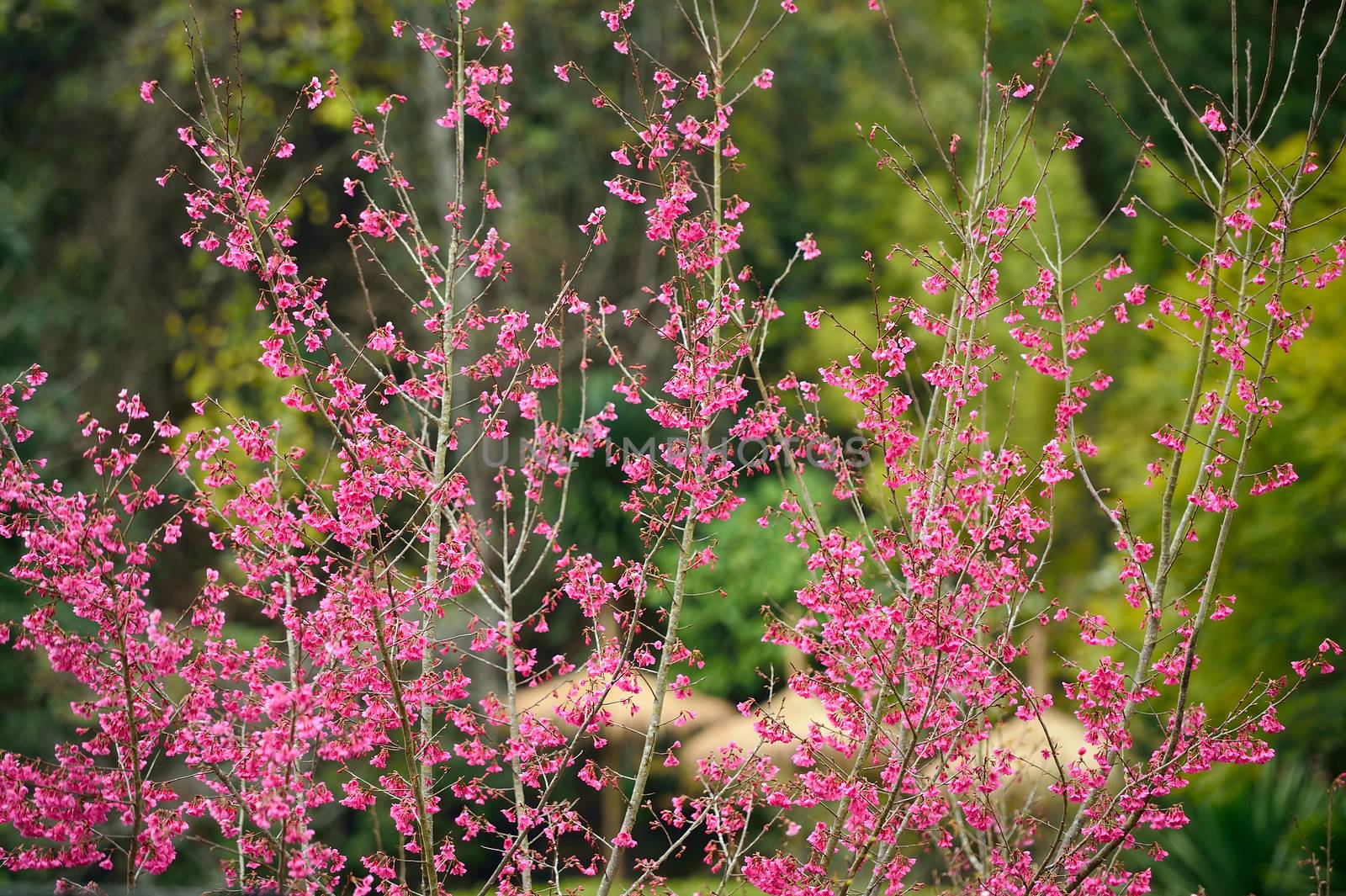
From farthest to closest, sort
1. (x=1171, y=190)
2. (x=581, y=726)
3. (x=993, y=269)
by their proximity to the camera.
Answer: (x=1171, y=190) < (x=993, y=269) < (x=581, y=726)

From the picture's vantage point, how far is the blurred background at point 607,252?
288 inches

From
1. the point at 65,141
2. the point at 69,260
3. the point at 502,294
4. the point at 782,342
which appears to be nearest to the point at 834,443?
the point at 502,294

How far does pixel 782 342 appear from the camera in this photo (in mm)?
15141

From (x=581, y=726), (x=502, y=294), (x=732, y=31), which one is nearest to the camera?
(x=581, y=726)

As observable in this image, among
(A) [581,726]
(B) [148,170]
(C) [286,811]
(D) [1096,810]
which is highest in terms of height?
(B) [148,170]

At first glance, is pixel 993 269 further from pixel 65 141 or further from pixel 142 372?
pixel 65 141

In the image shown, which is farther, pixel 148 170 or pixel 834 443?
pixel 148 170

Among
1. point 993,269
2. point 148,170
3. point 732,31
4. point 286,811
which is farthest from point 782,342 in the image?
point 286,811

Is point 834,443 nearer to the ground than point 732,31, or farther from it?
nearer to the ground

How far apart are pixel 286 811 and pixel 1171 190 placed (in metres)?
12.5

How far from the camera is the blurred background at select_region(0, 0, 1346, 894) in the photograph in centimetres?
732

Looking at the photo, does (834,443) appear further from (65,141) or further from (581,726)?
(65,141)

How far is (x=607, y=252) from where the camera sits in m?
11.8

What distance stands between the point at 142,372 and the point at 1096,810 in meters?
8.70
